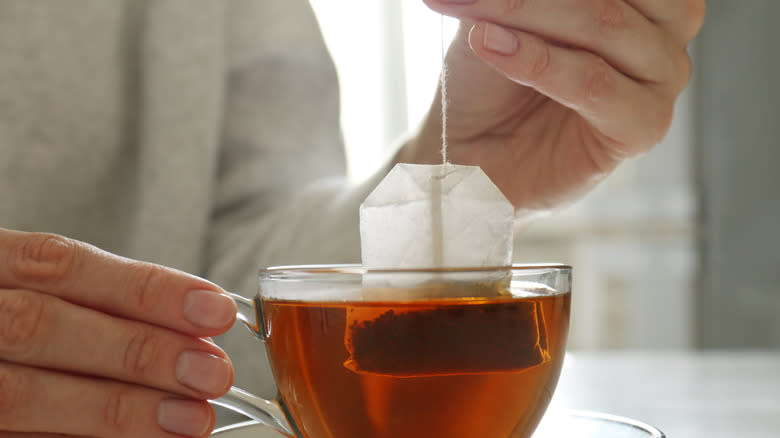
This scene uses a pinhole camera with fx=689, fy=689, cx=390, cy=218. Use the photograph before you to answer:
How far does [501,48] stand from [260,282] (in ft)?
0.71

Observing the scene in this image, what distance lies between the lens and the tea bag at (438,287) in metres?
0.36

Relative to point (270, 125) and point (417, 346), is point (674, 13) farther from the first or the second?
point (270, 125)

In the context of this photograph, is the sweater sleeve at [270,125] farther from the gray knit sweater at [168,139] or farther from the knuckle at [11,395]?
the knuckle at [11,395]

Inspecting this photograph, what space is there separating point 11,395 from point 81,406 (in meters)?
0.04

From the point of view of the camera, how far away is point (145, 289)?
41cm

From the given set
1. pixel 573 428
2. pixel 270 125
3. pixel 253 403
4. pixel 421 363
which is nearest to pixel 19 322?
pixel 253 403

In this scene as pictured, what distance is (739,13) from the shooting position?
1.99m

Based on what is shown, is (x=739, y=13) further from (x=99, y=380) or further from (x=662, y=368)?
(x=99, y=380)

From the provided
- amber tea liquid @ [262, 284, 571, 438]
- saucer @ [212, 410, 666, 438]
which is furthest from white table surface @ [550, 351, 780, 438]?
amber tea liquid @ [262, 284, 571, 438]

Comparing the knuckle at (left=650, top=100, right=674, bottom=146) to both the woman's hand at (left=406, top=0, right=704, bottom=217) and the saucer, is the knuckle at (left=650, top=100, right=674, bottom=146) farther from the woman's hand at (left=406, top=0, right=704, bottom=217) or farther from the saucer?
the saucer

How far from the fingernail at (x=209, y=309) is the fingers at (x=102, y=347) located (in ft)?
0.07

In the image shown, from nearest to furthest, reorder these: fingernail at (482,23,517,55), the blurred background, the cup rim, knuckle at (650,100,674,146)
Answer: the cup rim
fingernail at (482,23,517,55)
knuckle at (650,100,674,146)
the blurred background

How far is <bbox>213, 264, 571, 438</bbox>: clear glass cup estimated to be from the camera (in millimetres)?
358

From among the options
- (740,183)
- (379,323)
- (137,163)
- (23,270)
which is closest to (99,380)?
(23,270)
